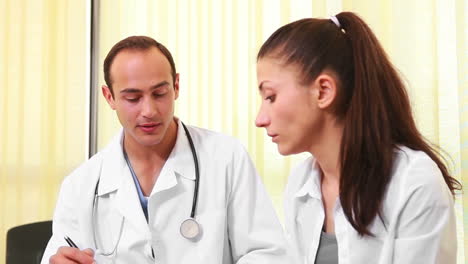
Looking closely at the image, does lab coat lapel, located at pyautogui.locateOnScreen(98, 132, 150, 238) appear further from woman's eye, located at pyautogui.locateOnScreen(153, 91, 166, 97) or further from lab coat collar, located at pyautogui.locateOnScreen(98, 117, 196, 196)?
woman's eye, located at pyautogui.locateOnScreen(153, 91, 166, 97)

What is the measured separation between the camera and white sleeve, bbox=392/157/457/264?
1124mm

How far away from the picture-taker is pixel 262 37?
10.1 ft

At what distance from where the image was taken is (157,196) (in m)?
1.57

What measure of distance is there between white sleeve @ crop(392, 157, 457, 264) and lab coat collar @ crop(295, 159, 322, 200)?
25 cm

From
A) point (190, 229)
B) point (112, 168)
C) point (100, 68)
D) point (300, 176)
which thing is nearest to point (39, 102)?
point (100, 68)

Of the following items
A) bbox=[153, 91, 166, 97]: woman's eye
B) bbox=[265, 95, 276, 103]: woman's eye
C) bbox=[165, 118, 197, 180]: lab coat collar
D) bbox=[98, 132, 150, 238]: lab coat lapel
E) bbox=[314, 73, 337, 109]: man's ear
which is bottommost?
bbox=[98, 132, 150, 238]: lab coat lapel

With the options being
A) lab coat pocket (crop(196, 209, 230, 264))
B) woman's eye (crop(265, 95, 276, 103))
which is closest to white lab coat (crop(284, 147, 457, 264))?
woman's eye (crop(265, 95, 276, 103))

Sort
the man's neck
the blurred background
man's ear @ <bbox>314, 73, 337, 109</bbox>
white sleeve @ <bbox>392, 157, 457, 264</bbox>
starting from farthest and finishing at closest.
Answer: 1. the blurred background
2. the man's neck
3. man's ear @ <bbox>314, 73, 337, 109</bbox>
4. white sleeve @ <bbox>392, 157, 457, 264</bbox>

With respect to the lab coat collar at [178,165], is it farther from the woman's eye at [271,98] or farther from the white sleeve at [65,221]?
the woman's eye at [271,98]

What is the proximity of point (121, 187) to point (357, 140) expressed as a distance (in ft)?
2.28

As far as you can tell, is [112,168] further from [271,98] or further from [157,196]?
[271,98]

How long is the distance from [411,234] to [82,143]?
2.57m

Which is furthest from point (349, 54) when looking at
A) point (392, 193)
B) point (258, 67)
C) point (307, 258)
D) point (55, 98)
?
point (55, 98)

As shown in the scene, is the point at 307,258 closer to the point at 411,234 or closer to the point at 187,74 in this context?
the point at 411,234
